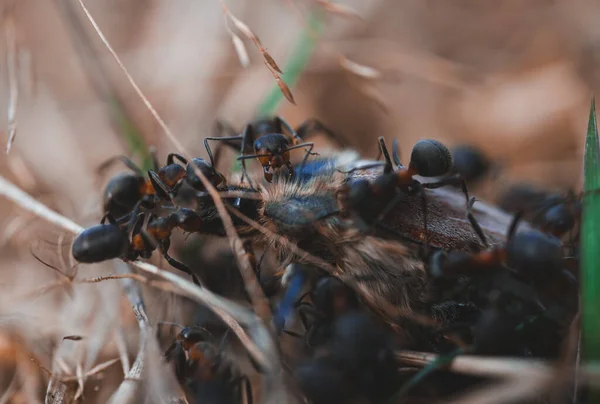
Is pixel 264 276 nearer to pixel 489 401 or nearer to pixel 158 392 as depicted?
pixel 158 392

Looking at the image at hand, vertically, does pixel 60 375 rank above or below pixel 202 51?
below

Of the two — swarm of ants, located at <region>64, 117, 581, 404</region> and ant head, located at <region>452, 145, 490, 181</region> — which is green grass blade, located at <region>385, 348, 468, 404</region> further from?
ant head, located at <region>452, 145, 490, 181</region>

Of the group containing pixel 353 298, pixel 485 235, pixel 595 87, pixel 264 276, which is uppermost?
pixel 595 87

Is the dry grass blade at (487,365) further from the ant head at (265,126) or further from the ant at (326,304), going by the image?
the ant head at (265,126)

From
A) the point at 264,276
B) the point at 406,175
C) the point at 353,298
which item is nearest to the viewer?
the point at 353,298

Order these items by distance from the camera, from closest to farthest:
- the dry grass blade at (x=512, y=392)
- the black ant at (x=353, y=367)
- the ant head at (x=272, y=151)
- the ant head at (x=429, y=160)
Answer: the dry grass blade at (x=512, y=392)
the black ant at (x=353, y=367)
the ant head at (x=429, y=160)
the ant head at (x=272, y=151)

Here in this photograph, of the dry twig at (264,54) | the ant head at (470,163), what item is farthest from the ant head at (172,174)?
the ant head at (470,163)

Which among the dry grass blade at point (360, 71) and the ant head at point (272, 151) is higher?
the dry grass blade at point (360, 71)

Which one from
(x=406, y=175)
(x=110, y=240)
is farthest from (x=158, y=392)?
(x=406, y=175)
